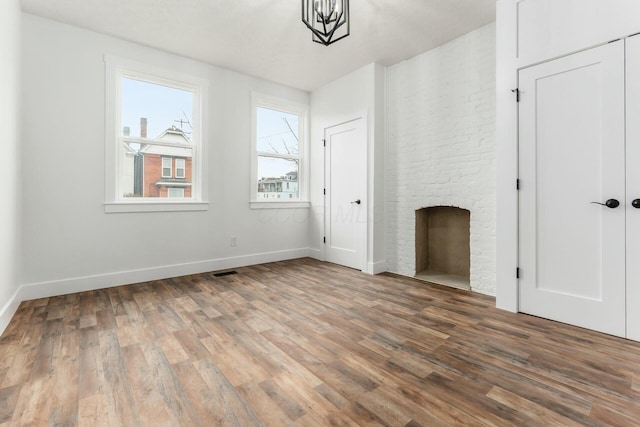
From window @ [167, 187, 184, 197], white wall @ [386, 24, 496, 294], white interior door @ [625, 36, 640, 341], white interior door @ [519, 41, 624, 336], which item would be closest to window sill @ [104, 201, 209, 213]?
window @ [167, 187, 184, 197]

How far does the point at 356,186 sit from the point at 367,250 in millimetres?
950

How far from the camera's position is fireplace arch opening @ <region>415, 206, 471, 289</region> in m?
3.94

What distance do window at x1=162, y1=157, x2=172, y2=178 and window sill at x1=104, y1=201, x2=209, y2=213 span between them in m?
0.38

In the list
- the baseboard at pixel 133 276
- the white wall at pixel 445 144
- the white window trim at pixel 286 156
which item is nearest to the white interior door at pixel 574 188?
the white wall at pixel 445 144

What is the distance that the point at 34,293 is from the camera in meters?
3.10

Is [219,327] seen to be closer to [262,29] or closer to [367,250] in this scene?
[367,250]

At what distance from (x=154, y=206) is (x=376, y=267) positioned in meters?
3.02

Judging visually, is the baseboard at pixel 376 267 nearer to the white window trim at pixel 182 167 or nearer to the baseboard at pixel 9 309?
the white window trim at pixel 182 167

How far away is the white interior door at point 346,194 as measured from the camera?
4.34 metres

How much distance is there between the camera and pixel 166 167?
13.0 ft

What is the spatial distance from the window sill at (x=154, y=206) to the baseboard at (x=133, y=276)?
74 cm

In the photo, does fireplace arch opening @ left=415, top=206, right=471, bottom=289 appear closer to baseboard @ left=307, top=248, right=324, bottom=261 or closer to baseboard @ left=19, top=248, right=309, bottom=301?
baseboard @ left=307, top=248, right=324, bottom=261

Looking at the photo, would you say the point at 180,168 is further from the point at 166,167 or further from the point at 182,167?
the point at 166,167

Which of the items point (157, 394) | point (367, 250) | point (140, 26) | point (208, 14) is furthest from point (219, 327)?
point (140, 26)
